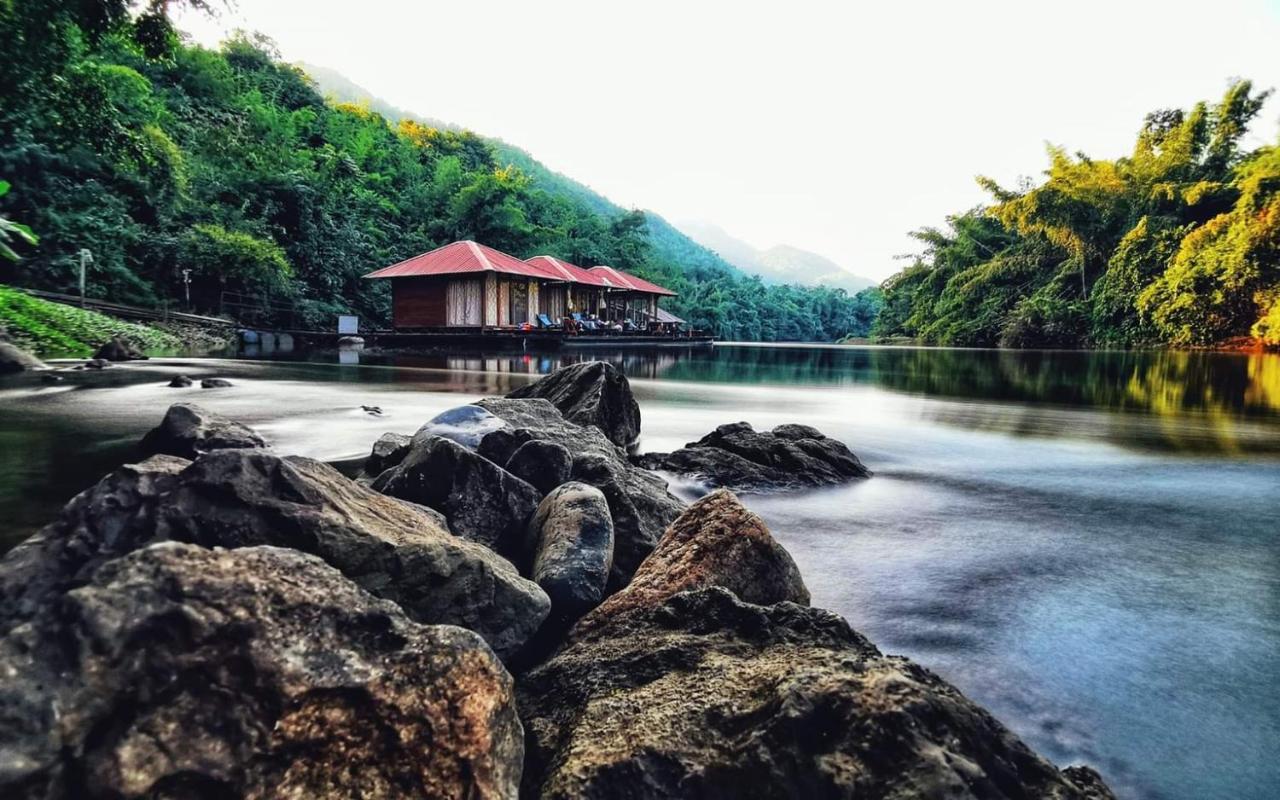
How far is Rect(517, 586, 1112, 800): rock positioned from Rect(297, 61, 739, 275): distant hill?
296 ft

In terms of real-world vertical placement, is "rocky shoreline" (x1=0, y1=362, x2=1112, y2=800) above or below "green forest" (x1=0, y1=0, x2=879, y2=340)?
below

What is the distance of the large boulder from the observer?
5.41ft

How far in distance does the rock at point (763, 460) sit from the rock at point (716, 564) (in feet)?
11.0

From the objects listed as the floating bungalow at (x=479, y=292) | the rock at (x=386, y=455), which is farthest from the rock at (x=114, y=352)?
the rock at (x=386, y=455)

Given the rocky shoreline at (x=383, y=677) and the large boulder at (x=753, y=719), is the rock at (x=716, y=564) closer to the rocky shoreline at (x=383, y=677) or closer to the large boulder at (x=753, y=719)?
the rocky shoreline at (x=383, y=677)

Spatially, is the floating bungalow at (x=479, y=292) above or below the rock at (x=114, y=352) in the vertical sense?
above

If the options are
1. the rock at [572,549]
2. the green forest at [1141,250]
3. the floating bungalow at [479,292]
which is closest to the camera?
the rock at [572,549]

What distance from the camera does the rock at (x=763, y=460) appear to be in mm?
6875

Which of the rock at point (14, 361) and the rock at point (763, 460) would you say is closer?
the rock at point (763, 460)

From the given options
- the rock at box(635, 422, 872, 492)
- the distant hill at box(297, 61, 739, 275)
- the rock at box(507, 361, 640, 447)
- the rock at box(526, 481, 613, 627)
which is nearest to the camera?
the rock at box(526, 481, 613, 627)

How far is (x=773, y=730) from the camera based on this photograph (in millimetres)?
1737

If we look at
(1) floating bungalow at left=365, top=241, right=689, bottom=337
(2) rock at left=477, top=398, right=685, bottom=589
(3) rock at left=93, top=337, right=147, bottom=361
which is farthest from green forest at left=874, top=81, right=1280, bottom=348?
(3) rock at left=93, top=337, right=147, bottom=361

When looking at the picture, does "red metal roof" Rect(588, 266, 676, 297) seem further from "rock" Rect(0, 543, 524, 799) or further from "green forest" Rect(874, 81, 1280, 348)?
"rock" Rect(0, 543, 524, 799)

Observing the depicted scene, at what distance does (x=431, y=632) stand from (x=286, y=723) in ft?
1.26
